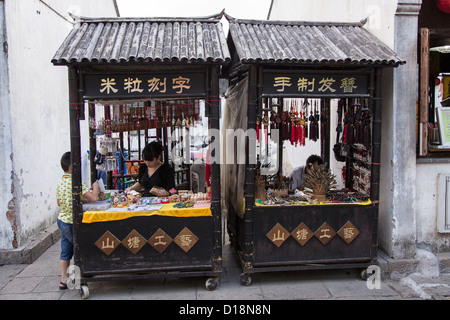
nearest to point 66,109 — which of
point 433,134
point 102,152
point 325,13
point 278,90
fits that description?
point 102,152

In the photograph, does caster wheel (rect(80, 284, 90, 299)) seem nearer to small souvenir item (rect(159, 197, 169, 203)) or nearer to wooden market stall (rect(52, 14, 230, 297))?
wooden market stall (rect(52, 14, 230, 297))

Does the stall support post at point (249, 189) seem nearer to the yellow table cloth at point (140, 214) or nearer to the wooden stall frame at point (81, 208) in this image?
the wooden stall frame at point (81, 208)

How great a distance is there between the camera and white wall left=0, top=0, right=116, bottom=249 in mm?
6439

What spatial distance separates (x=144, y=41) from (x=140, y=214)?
2.42 metres

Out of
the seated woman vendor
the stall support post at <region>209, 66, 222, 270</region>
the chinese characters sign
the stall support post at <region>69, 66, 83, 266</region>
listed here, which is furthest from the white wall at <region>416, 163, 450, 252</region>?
the stall support post at <region>69, 66, 83, 266</region>

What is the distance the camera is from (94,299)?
5.25m

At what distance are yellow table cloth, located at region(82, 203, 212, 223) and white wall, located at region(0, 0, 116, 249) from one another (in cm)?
209

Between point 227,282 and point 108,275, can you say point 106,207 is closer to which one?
point 108,275

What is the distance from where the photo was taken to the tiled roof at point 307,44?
199 inches

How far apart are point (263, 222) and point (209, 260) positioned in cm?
95

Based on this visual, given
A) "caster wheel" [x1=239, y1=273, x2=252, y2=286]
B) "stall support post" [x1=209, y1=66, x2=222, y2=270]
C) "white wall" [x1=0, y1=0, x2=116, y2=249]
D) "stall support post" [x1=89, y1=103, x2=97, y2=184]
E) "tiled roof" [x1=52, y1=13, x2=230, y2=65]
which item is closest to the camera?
"tiled roof" [x1=52, y1=13, x2=230, y2=65]

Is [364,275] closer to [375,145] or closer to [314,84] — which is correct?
[375,145]

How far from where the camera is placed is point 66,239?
5.49 meters

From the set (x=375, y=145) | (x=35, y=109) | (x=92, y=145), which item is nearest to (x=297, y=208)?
(x=375, y=145)
